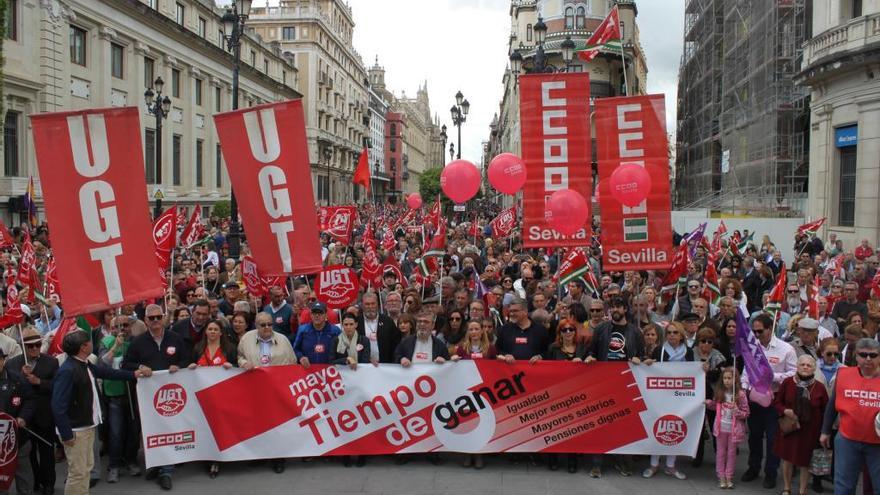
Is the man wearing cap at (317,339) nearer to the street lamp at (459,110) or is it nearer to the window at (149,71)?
the street lamp at (459,110)

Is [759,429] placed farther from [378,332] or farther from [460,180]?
[460,180]

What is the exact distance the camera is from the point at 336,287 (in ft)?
32.5

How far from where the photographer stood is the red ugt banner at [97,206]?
6.84m

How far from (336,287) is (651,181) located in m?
4.37

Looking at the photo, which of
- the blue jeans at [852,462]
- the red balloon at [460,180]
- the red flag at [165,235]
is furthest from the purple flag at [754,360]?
the red flag at [165,235]

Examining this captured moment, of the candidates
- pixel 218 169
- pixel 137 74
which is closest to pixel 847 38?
pixel 137 74

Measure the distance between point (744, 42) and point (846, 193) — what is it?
32.2ft

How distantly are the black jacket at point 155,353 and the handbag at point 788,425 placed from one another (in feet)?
19.1

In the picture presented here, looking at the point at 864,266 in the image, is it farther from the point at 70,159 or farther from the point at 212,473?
the point at 70,159

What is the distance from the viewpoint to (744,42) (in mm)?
32062

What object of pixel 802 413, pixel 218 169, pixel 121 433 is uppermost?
pixel 218 169

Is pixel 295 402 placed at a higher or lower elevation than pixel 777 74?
lower

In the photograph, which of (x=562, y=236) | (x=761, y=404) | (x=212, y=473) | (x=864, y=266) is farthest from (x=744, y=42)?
(x=212, y=473)

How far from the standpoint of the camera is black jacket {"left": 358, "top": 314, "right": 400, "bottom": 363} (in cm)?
836
